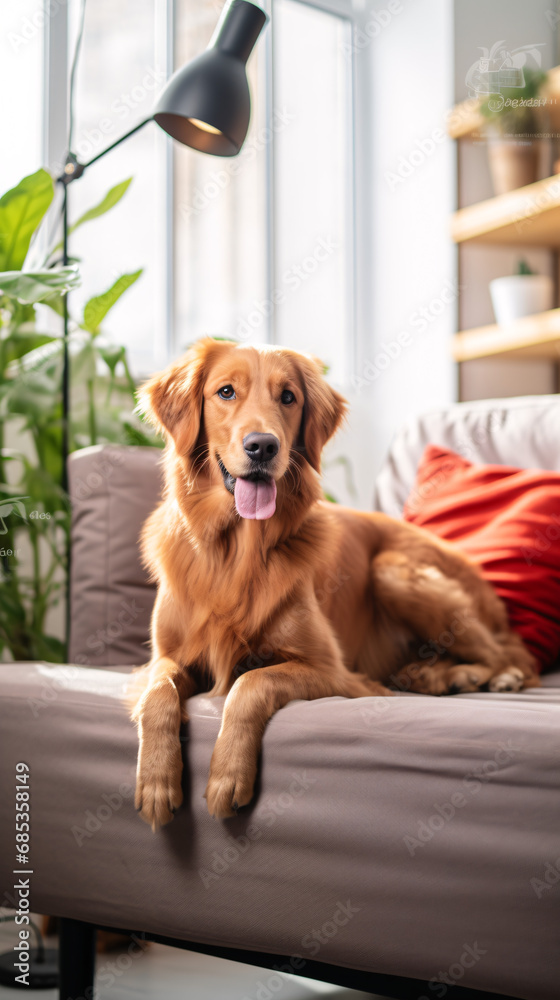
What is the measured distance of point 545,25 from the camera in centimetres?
385

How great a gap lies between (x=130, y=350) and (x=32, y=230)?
1.44 metres

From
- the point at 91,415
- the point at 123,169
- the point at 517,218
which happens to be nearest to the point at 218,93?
the point at 91,415

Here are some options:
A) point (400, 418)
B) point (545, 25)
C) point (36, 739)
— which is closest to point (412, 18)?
point (545, 25)

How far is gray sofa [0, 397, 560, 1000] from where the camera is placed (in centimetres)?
100

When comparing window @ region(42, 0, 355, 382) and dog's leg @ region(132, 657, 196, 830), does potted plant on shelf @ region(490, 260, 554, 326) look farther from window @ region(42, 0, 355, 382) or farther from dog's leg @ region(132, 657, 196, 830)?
dog's leg @ region(132, 657, 196, 830)

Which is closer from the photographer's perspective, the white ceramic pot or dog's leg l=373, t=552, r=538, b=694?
dog's leg l=373, t=552, r=538, b=694

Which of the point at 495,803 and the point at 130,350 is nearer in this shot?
the point at 495,803

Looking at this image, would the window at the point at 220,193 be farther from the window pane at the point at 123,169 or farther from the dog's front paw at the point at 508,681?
the dog's front paw at the point at 508,681

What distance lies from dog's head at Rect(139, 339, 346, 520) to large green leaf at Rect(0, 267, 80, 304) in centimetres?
30

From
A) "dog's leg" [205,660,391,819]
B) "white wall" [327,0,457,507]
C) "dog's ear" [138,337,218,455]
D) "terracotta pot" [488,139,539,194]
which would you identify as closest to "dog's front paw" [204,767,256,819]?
"dog's leg" [205,660,391,819]

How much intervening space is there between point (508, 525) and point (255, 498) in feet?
3.06

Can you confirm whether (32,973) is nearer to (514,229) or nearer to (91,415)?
(91,415)

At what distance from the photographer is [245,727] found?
48.1 inches

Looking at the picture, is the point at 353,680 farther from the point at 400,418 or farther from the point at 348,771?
the point at 400,418
